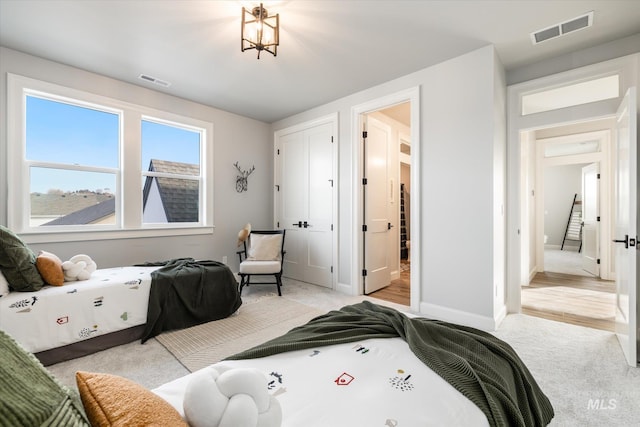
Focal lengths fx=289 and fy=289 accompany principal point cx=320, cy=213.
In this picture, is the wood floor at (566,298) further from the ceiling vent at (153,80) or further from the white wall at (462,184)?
the ceiling vent at (153,80)

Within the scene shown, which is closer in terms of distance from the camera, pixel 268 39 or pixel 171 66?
pixel 268 39

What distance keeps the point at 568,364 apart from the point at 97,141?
209 inches

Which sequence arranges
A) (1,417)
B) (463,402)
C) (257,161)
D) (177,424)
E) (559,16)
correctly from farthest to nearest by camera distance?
(257,161)
(559,16)
(463,402)
(177,424)
(1,417)

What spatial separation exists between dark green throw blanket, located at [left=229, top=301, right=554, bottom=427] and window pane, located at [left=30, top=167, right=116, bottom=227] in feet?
11.1

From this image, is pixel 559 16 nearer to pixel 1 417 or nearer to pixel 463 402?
pixel 463 402

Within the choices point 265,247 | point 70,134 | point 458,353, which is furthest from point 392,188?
point 70,134

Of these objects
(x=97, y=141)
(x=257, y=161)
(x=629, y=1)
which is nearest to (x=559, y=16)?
(x=629, y=1)

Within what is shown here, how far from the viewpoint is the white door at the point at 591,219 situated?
4.98 m

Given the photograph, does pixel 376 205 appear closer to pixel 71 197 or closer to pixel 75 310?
pixel 75 310

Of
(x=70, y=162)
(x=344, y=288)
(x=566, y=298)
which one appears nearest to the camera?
(x=70, y=162)

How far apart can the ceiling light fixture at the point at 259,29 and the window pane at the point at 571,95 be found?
2.91 meters

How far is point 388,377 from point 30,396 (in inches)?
40.5

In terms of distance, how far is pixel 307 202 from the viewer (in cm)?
471

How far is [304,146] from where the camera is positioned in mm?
4754
